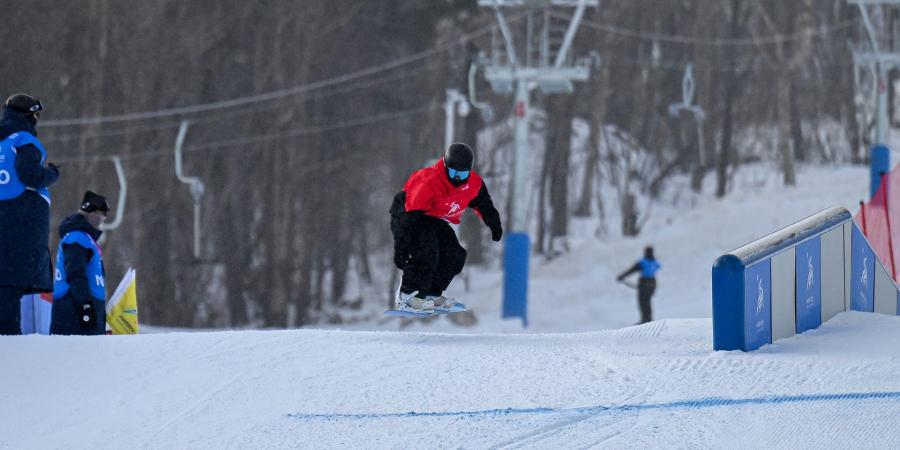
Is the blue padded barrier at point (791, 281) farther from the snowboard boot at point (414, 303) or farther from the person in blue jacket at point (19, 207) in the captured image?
the person in blue jacket at point (19, 207)

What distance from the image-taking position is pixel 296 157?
39.8 meters

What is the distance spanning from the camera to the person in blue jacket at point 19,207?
884 centimetres

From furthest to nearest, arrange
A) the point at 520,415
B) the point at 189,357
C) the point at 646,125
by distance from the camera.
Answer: the point at 646,125, the point at 189,357, the point at 520,415

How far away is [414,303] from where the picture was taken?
9.49 m

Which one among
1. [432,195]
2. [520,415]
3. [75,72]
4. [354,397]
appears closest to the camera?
[520,415]

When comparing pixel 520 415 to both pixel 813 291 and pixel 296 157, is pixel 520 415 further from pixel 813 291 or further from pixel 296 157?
pixel 296 157

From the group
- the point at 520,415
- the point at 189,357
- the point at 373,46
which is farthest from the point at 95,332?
the point at 373,46

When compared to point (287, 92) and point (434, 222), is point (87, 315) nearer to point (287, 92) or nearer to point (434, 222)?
point (434, 222)

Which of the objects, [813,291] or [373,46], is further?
[373,46]

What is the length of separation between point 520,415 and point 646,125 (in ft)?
136

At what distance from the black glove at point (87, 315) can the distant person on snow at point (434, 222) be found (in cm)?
214

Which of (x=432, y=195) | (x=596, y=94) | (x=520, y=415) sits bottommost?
(x=520, y=415)

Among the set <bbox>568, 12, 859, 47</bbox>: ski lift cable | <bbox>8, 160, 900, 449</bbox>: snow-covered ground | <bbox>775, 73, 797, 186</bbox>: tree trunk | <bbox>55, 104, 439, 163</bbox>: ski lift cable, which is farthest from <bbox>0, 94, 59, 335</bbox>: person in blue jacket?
<bbox>775, 73, 797, 186</bbox>: tree trunk

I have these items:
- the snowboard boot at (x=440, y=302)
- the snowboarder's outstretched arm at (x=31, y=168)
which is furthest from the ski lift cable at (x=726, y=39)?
the snowboarder's outstretched arm at (x=31, y=168)
